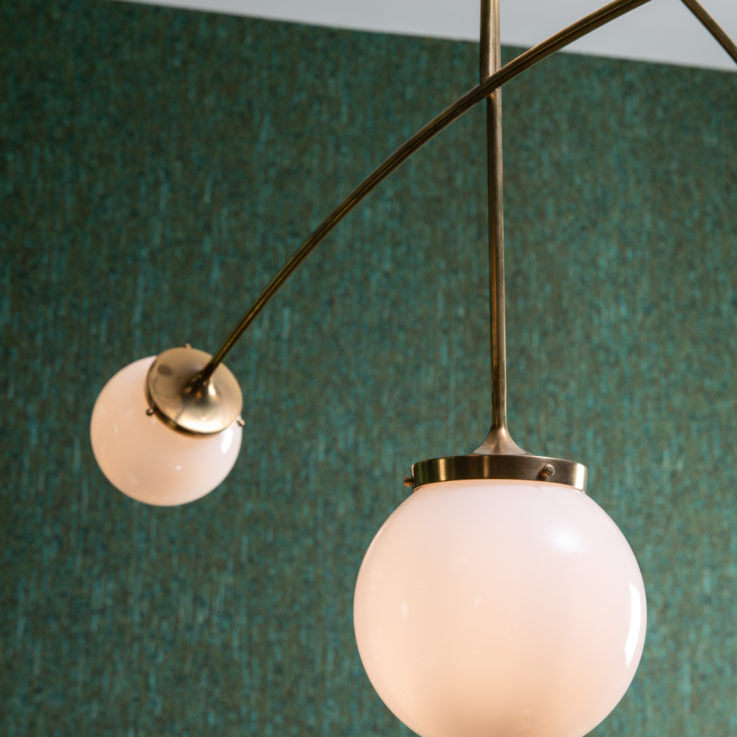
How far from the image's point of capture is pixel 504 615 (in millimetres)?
421

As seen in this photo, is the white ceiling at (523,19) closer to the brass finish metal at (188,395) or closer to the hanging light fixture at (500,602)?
the brass finish metal at (188,395)

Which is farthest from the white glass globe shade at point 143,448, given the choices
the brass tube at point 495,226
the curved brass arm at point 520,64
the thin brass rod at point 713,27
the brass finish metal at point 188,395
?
the thin brass rod at point 713,27

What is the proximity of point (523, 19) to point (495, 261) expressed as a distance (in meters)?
1.72

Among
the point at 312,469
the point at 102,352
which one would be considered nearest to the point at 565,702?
the point at 312,469

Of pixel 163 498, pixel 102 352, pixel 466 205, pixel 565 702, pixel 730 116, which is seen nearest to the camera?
pixel 565 702

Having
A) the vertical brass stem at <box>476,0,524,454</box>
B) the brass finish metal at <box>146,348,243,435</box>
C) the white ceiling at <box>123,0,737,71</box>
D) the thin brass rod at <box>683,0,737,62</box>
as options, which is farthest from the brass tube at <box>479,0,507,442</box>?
the white ceiling at <box>123,0,737,71</box>

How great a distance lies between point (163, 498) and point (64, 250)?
108 centimetres

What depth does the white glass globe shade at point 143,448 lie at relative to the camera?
0.95 meters

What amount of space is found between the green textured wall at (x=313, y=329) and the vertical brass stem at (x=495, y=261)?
4.35 ft

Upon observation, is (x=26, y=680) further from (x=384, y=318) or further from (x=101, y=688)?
(x=384, y=318)

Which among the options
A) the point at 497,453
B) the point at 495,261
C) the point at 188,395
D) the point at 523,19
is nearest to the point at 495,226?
the point at 495,261

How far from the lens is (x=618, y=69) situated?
218 centimetres

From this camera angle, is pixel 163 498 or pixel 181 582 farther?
pixel 181 582

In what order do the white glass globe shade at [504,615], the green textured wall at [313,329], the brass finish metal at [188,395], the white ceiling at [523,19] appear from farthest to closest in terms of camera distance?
the white ceiling at [523,19], the green textured wall at [313,329], the brass finish metal at [188,395], the white glass globe shade at [504,615]
